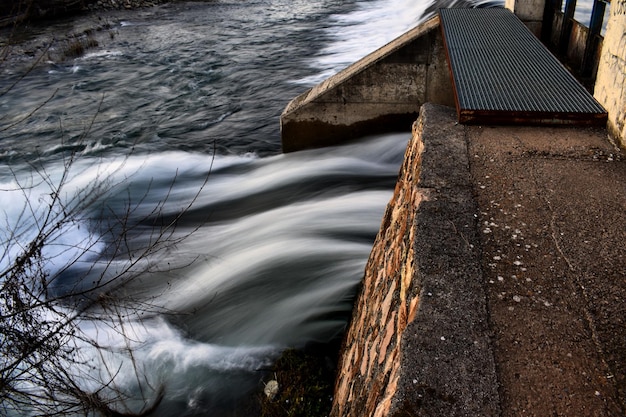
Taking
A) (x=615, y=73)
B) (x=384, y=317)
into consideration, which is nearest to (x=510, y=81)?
(x=615, y=73)

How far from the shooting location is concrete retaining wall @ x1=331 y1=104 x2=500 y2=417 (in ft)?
6.76

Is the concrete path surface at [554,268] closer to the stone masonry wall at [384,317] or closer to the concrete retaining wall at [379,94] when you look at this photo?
the stone masonry wall at [384,317]

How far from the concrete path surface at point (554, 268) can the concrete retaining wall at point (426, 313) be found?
0.08 m

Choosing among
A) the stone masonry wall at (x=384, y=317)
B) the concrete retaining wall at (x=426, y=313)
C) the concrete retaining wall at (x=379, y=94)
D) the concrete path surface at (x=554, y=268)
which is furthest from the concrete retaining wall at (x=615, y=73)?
the concrete retaining wall at (x=379, y=94)

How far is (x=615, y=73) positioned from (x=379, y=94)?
3626mm

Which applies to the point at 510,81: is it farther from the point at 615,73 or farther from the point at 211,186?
the point at 211,186

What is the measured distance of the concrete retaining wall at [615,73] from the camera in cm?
401

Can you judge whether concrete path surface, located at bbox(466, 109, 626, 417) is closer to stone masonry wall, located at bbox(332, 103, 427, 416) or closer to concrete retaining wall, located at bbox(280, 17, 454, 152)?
stone masonry wall, located at bbox(332, 103, 427, 416)

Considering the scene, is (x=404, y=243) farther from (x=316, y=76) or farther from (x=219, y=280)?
(x=316, y=76)

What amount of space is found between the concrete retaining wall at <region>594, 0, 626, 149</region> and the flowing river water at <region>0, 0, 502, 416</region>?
2.52 metres

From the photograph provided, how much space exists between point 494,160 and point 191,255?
348 cm

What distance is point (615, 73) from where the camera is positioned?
420 centimetres

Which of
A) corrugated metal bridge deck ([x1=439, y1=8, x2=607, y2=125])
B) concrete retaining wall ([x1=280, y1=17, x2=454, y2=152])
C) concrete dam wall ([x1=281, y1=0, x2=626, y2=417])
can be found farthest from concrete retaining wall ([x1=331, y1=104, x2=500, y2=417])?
concrete retaining wall ([x1=280, y1=17, x2=454, y2=152])

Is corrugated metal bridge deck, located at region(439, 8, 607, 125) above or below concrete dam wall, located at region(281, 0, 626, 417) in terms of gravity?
above
